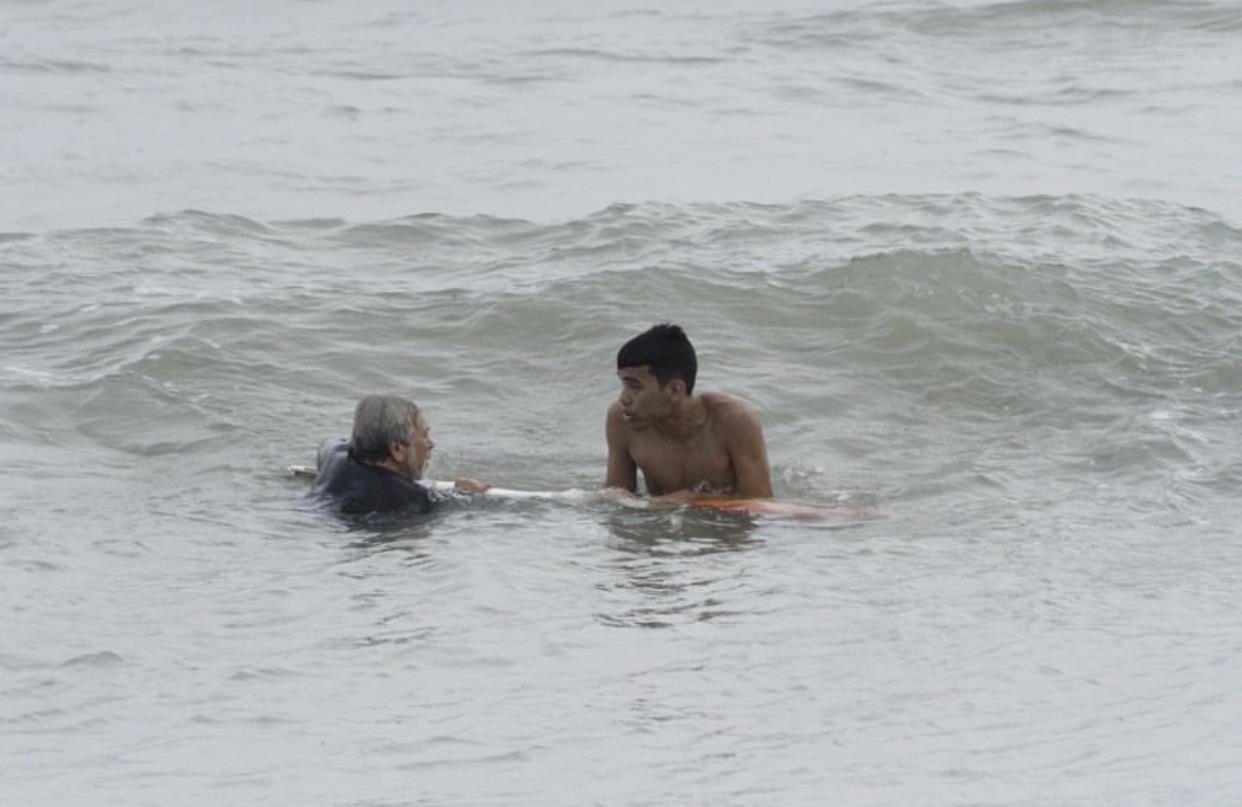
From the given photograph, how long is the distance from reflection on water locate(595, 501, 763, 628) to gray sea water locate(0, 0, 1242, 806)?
3cm

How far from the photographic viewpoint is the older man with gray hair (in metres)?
8.51

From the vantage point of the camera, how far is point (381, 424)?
8.49 metres

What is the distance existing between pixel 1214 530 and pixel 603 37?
16.7m

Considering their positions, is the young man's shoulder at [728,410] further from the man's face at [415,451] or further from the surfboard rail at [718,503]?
the man's face at [415,451]

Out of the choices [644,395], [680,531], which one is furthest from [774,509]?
[644,395]

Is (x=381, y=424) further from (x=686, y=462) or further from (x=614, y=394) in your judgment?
(x=614, y=394)

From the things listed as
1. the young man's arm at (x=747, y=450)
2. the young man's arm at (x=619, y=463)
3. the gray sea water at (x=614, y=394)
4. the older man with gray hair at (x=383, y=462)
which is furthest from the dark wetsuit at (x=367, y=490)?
the young man's arm at (x=747, y=450)

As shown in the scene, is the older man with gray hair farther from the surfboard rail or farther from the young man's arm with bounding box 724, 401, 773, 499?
the young man's arm with bounding box 724, 401, 773, 499

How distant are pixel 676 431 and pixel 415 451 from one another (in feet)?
3.99

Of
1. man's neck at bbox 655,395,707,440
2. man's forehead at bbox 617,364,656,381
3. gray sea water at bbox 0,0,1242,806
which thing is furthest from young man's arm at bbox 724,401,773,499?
man's forehead at bbox 617,364,656,381

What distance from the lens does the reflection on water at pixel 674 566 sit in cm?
745

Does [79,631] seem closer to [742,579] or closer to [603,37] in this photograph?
[742,579]

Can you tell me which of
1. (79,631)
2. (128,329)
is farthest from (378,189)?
(79,631)

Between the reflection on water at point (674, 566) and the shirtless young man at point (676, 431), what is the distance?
0.24 m
